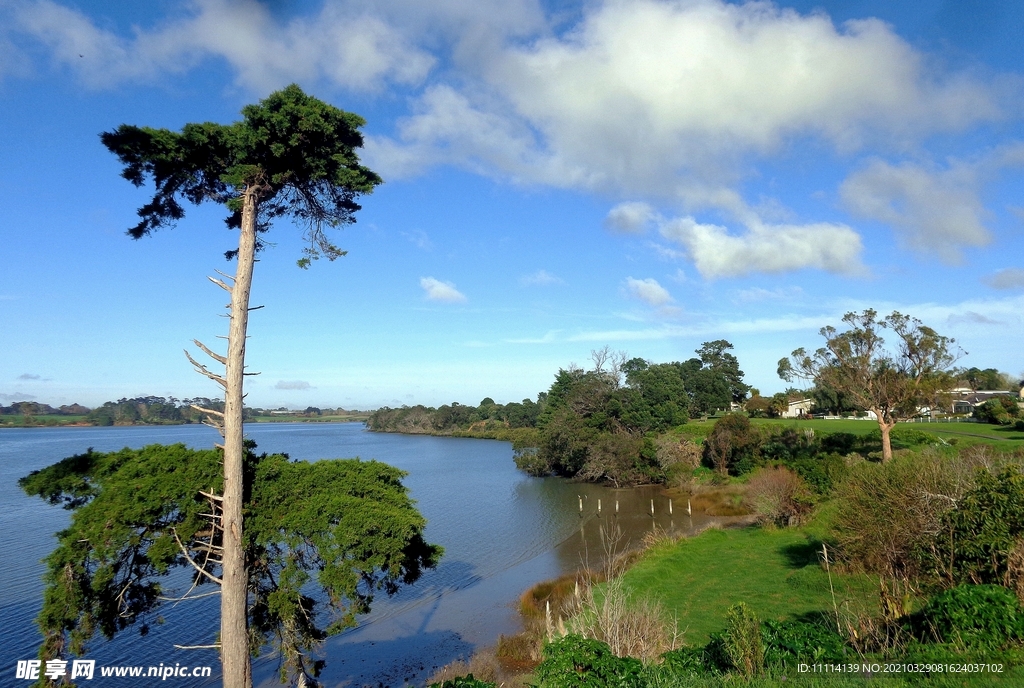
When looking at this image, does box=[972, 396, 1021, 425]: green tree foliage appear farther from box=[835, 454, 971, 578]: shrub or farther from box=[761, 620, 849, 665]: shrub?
box=[761, 620, 849, 665]: shrub

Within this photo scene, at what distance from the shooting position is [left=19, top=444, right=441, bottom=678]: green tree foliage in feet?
30.1

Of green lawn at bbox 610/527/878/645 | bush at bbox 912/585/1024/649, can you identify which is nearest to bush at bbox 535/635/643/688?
bush at bbox 912/585/1024/649

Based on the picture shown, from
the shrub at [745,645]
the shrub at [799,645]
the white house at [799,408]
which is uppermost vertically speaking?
the white house at [799,408]

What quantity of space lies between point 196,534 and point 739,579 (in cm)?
1856

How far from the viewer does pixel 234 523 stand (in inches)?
377

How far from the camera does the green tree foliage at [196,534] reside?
919 centimetres

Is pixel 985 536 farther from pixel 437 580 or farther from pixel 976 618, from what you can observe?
pixel 437 580

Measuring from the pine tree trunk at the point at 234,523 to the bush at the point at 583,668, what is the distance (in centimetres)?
520

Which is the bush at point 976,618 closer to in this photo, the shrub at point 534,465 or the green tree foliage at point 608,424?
the green tree foliage at point 608,424

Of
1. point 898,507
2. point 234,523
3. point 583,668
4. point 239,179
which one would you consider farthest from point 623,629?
point 239,179

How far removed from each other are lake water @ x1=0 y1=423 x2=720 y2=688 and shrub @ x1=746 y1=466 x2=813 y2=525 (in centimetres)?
703

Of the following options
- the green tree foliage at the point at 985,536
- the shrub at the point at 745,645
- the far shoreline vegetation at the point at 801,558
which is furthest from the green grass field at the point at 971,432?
the shrub at the point at 745,645

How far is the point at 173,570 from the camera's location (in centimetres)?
2459

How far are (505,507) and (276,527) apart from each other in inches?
1353
